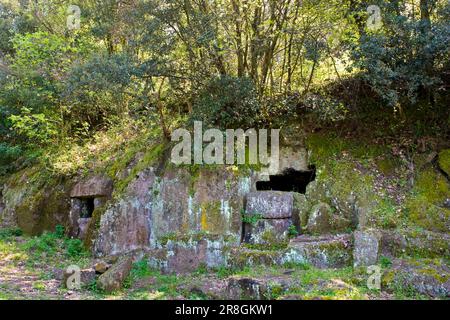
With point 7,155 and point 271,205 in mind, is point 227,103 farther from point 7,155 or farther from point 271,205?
point 7,155

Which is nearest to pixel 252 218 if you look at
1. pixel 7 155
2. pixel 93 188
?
pixel 93 188

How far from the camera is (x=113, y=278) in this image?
8.16m

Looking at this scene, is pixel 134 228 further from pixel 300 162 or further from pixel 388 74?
pixel 388 74

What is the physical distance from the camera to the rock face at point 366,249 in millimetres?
8408

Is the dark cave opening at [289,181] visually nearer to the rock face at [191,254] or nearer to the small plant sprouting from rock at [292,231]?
the small plant sprouting from rock at [292,231]

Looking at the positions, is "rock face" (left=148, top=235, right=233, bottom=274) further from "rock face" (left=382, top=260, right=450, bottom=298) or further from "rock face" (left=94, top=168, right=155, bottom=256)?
"rock face" (left=382, top=260, right=450, bottom=298)

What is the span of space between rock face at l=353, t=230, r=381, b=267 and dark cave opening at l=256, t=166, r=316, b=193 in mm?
3211

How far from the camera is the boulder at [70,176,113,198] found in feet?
39.9

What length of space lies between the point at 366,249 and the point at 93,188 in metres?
7.80

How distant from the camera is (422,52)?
9.64 m

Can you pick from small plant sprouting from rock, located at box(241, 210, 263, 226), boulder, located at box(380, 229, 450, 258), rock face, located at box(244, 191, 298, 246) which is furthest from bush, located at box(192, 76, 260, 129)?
boulder, located at box(380, 229, 450, 258)

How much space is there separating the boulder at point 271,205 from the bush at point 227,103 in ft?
7.07

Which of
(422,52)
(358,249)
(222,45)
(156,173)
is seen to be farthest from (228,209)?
(422,52)

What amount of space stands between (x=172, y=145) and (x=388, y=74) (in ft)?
19.3
